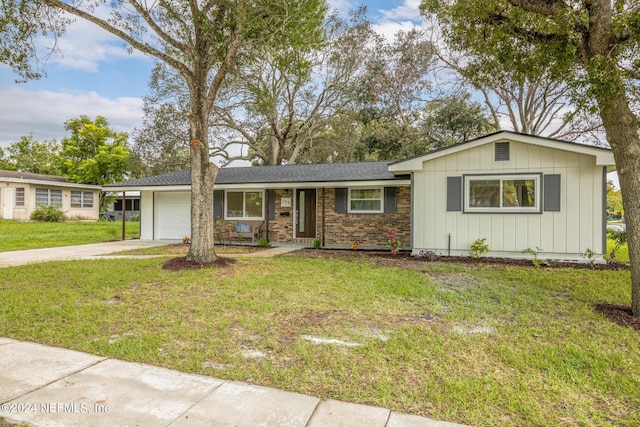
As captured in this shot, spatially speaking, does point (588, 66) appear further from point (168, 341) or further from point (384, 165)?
point (384, 165)

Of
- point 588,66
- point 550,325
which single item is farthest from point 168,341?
point 588,66

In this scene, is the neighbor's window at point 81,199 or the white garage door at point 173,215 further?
the neighbor's window at point 81,199

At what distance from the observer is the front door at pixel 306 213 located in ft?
42.6

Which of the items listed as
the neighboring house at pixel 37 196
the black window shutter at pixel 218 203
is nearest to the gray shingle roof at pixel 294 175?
the black window shutter at pixel 218 203

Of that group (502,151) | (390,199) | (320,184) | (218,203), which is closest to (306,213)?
(320,184)

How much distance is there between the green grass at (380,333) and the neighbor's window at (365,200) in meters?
5.02

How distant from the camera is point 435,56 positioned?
738 inches

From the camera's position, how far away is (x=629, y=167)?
459 cm

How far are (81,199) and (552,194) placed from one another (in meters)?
28.9

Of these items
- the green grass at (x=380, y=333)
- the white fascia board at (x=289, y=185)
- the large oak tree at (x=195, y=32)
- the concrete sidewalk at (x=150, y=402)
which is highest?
the large oak tree at (x=195, y=32)

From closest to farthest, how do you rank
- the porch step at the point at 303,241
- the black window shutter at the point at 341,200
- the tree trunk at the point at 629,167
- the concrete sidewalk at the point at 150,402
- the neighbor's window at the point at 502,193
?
the concrete sidewalk at the point at 150,402
the tree trunk at the point at 629,167
the neighbor's window at the point at 502,193
the black window shutter at the point at 341,200
the porch step at the point at 303,241

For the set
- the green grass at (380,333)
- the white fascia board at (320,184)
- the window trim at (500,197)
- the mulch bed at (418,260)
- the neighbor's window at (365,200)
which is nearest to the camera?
the green grass at (380,333)

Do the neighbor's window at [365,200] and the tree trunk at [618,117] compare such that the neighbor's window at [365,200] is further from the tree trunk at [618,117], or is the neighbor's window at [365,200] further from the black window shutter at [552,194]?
the tree trunk at [618,117]

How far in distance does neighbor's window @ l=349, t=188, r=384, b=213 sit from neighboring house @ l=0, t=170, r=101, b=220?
1968cm
